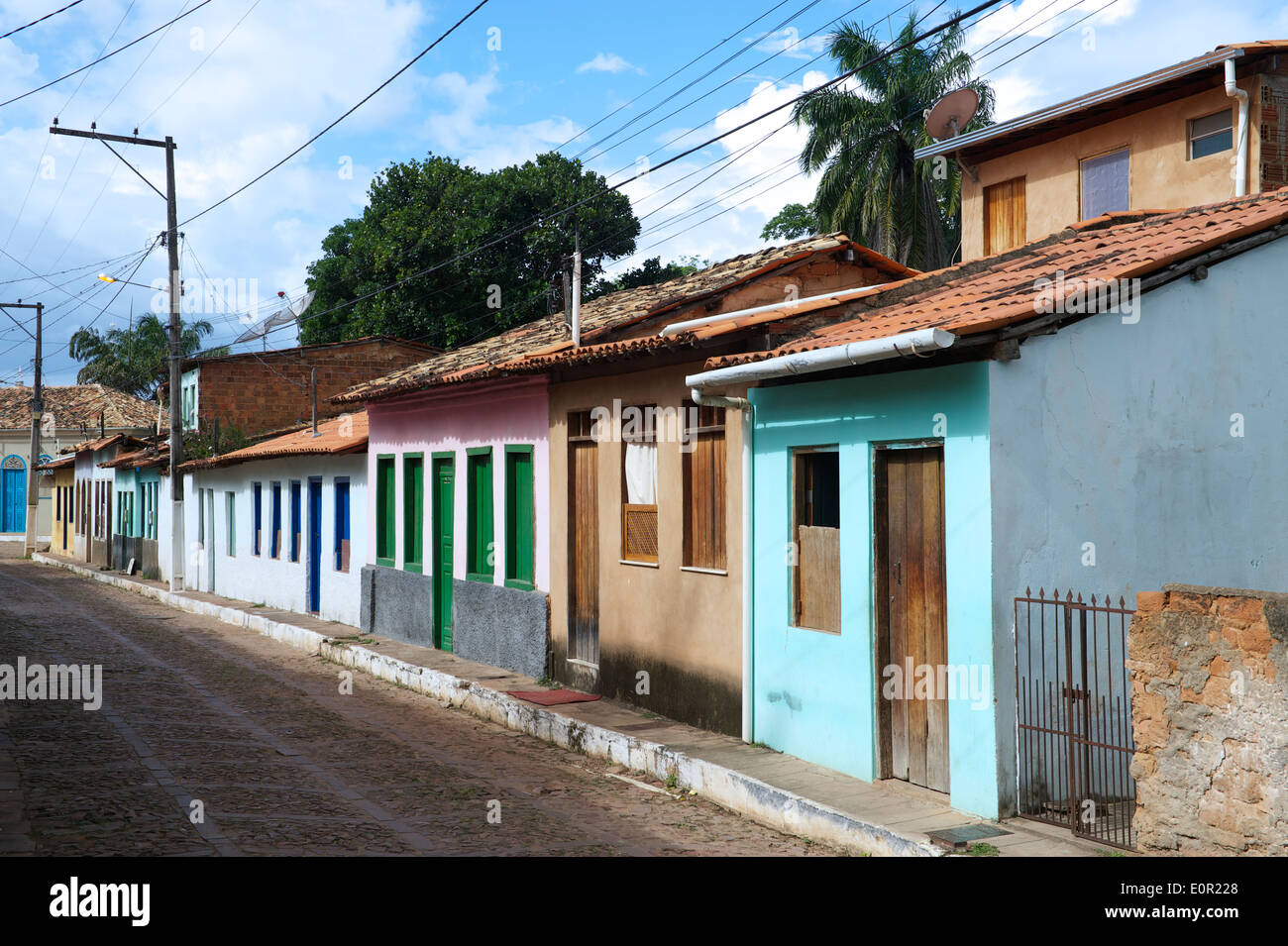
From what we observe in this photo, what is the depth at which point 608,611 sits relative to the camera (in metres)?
11.6

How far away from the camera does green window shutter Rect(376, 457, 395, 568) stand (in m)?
17.4

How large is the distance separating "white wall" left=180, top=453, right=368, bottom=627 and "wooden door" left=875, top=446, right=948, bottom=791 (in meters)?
11.6

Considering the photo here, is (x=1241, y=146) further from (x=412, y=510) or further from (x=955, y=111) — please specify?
(x=412, y=510)

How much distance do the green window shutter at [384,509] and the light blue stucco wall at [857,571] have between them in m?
9.21

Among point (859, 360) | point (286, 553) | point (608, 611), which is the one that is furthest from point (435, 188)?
point (859, 360)

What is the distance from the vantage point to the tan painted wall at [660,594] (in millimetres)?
9789

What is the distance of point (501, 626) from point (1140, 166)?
9832mm

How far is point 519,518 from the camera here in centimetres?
1375

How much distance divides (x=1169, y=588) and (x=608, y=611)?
6495 mm

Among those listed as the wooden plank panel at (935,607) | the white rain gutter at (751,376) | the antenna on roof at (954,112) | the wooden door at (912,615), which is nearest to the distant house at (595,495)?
the white rain gutter at (751,376)

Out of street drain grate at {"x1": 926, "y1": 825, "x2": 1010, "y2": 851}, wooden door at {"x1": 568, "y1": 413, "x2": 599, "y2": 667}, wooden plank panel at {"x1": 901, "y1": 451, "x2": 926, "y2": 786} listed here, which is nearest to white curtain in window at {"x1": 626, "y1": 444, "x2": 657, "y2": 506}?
wooden door at {"x1": 568, "y1": 413, "x2": 599, "y2": 667}

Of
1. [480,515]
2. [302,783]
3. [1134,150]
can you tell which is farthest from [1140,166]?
[302,783]

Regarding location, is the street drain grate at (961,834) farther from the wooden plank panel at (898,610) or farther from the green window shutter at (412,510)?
the green window shutter at (412,510)

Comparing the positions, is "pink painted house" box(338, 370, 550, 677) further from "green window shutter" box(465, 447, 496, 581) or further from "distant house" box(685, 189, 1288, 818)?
"distant house" box(685, 189, 1288, 818)
